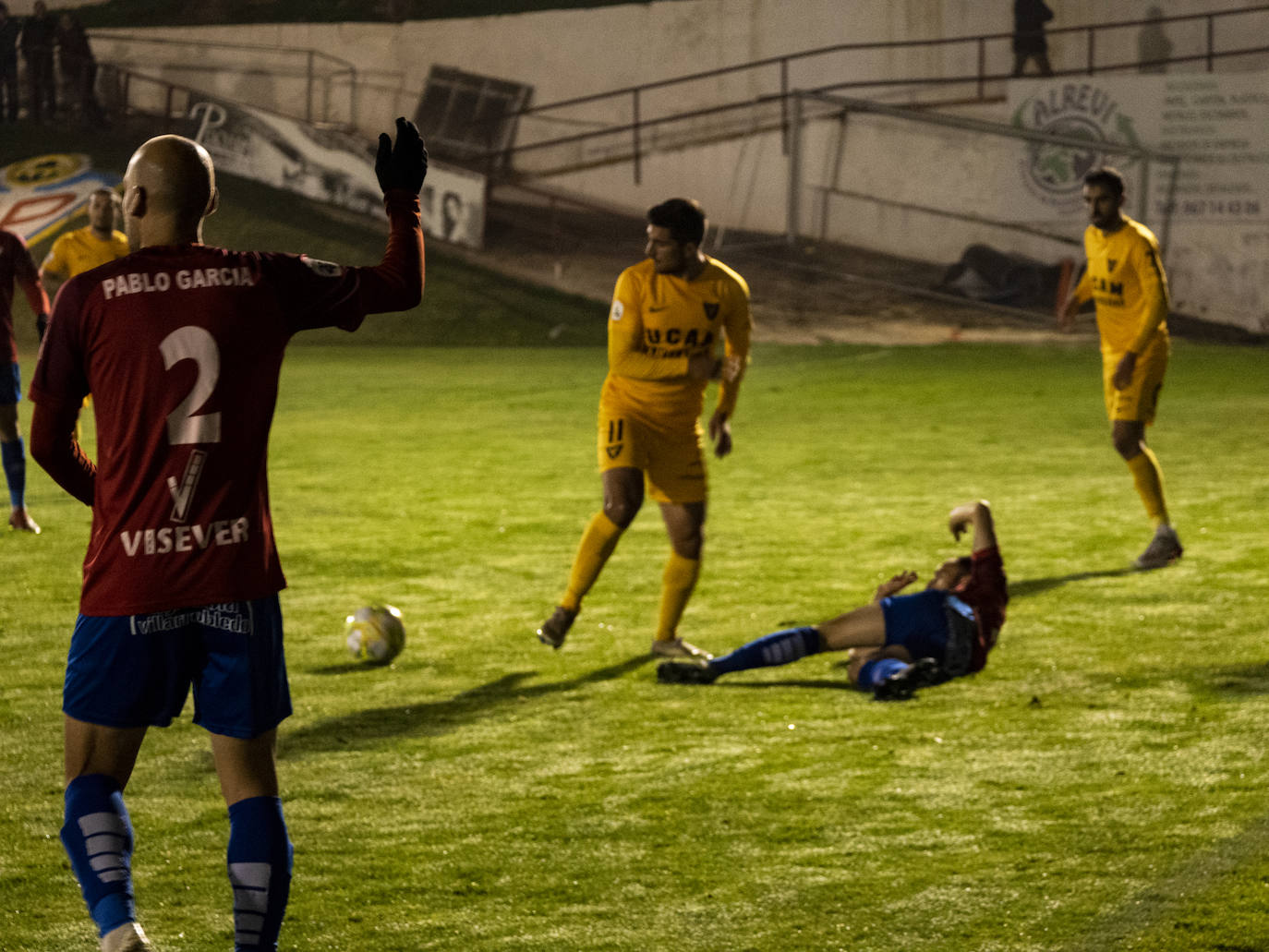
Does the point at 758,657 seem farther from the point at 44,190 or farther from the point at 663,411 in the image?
the point at 44,190

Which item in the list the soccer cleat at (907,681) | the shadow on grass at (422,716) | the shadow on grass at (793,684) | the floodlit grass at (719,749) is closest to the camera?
the floodlit grass at (719,749)

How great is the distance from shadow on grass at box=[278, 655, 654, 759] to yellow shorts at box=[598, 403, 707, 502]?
768mm

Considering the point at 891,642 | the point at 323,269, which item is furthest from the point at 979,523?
the point at 323,269

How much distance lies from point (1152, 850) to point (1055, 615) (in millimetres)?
3128

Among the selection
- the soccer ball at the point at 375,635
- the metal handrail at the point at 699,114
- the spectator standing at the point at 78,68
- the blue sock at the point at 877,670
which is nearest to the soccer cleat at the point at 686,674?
the blue sock at the point at 877,670

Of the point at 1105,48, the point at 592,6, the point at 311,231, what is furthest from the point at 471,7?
the point at 1105,48

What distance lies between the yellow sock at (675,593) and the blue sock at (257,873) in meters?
3.64

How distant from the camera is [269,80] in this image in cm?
3061

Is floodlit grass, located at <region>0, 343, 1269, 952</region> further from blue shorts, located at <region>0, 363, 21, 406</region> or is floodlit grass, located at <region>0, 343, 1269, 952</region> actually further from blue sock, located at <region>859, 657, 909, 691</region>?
blue shorts, located at <region>0, 363, 21, 406</region>

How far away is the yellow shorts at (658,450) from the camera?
6590mm

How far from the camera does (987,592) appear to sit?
20.3 ft

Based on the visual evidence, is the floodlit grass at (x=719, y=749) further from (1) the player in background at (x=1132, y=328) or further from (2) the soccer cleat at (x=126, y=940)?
(2) the soccer cleat at (x=126, y=940)

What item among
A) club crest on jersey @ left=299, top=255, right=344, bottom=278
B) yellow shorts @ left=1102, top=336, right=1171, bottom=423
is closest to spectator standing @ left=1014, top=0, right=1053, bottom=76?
yellow shorts @ left=1102, top=336, right=1171, bottom=423

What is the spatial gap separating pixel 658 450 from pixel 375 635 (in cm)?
135
